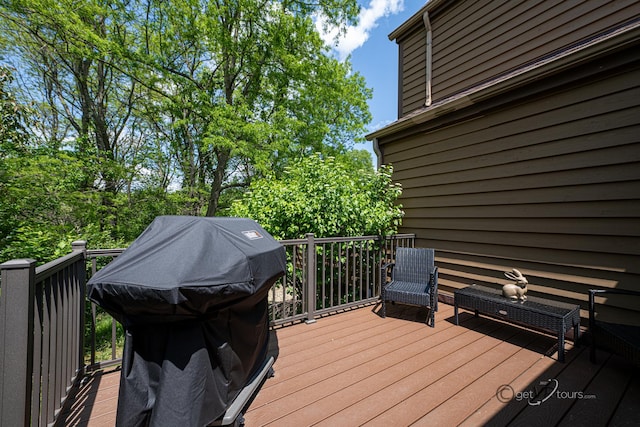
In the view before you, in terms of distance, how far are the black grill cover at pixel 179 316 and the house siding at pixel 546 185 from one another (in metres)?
3.34

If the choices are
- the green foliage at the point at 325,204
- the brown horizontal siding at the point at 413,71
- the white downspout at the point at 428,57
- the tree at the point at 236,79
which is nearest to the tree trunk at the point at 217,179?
the tree at the point at 236,79

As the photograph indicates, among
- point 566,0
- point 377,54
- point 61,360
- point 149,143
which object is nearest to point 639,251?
point 566,0

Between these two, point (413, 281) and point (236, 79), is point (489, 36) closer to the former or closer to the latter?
point (413, 281)

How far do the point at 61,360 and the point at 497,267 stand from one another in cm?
442

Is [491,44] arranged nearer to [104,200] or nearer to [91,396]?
[91,396]

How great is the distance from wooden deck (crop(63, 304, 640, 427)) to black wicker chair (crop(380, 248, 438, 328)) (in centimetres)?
36

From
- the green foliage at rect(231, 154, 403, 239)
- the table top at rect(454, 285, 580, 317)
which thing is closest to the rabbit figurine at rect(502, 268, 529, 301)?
the table top at rect(454, 285, 580, 317)

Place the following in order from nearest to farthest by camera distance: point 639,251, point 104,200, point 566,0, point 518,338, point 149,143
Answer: point 639,251
point 518,338
point 566,0
point 104,200
point 149,143

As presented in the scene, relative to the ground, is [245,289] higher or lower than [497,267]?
higher

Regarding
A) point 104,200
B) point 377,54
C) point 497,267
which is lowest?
point 497,267

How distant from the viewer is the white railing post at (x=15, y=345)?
1.09 meters

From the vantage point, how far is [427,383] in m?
2.10

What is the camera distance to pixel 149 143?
11133 millimetres

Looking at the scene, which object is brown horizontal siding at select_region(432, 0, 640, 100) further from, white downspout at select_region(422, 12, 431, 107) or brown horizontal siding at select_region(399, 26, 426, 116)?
brown horizontal siding at select_region(399, 26, 426, 116)
